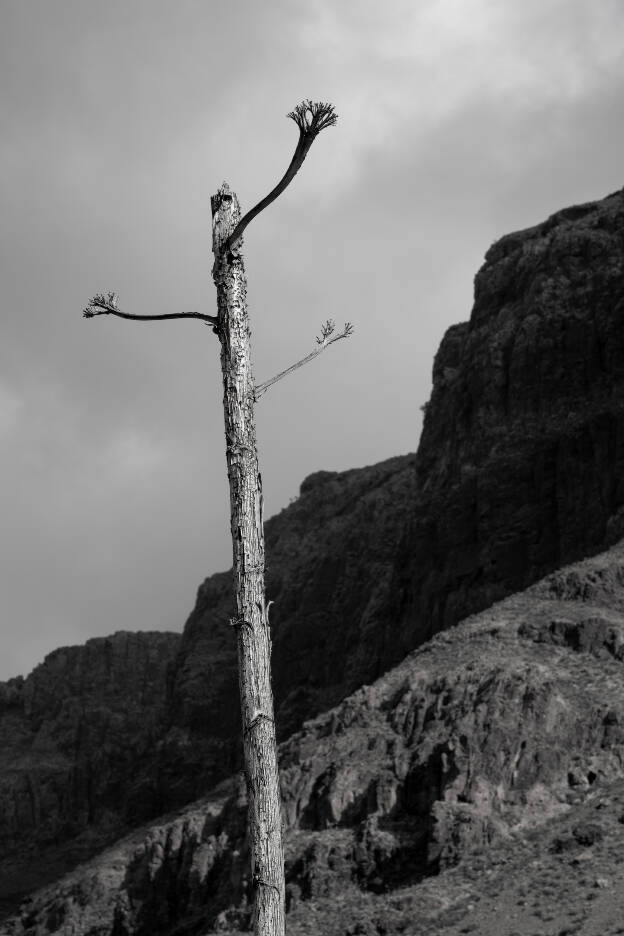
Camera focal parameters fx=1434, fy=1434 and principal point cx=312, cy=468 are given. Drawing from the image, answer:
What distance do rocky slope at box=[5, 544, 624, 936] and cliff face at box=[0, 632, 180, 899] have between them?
2510 inches

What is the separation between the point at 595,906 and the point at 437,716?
15.4 m

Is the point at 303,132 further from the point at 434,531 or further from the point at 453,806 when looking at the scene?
the point at 434,531

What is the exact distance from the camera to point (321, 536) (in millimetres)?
127812

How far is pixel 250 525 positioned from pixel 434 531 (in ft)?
266

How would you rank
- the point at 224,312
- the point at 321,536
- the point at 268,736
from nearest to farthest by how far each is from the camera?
the point at 268,736 < the point at 224,312 < the point at 321,536

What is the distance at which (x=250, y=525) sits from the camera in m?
9.46

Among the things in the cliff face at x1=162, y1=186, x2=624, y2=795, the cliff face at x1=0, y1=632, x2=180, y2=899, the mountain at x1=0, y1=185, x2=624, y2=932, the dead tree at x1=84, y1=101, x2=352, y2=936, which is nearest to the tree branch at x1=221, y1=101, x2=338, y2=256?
the dead tree at x1=84, y1=101, x2=352, y2=936

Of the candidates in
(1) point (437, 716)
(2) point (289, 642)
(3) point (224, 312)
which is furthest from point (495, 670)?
(2) point (289, 642)

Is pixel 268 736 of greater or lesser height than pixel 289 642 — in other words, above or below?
below

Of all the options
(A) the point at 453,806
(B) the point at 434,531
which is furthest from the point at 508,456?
(A) the point at 453,806

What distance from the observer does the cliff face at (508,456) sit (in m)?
80.2

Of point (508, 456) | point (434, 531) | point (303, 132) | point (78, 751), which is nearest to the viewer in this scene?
point (303, 132)

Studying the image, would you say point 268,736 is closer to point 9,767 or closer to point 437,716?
point 437,716

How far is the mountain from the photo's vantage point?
268ft
